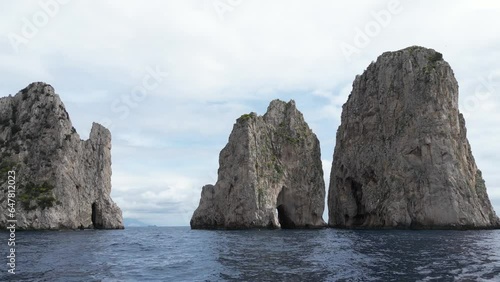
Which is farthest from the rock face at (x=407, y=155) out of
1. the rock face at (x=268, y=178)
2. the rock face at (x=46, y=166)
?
the rock face at (x=46, y=166)

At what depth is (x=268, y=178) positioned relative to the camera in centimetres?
9994

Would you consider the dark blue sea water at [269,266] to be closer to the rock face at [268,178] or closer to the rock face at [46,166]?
the rock face at [268,178]

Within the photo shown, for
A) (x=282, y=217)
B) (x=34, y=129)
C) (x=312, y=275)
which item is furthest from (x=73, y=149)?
(x=312, y=275)

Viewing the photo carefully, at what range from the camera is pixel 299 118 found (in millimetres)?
114875

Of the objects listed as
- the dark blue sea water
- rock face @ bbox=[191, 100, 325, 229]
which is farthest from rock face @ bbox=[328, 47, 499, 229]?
the dark blue sea water

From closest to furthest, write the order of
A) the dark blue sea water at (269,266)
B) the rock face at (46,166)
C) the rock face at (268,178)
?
the dark blue sea water at (269,266) → the rock face at (46,166) → the rock face at (268,178)

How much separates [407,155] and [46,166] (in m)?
81.2

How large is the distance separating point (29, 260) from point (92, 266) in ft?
20.1

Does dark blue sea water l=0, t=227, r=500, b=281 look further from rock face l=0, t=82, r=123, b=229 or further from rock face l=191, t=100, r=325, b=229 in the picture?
rock face l=0, t=82, r=123, b=229

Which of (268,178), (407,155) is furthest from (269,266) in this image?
(407,155)

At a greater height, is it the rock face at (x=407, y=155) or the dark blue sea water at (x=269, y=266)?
the rock face at (x=407, y=155)

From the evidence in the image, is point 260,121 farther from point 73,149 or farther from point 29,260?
point 29,260

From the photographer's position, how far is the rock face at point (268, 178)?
93.0 metres

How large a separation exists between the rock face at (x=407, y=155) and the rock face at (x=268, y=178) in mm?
10167
